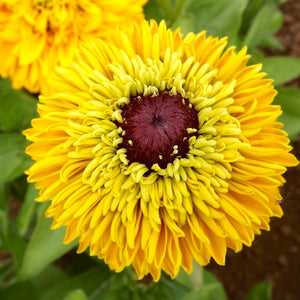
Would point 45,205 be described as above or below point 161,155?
below

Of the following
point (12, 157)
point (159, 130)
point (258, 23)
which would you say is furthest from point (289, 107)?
point (12, 157)

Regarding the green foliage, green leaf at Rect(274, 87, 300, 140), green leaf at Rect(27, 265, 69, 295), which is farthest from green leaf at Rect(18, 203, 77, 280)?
green leaf at Rect(274, 87, 300, 140)

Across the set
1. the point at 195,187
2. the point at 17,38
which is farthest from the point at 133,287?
the point at 17,38

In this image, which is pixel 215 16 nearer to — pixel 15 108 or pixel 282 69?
pixel 282 69

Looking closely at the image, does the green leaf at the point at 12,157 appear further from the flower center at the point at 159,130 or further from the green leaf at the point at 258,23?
the green leaf at the point at 258,23

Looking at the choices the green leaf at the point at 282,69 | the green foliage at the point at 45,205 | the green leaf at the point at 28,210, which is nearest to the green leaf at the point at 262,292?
the green foliage at the point at 45,205

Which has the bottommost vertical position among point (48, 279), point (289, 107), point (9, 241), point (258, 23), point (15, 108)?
point (48, 279)

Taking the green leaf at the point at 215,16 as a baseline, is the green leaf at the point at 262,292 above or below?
below
